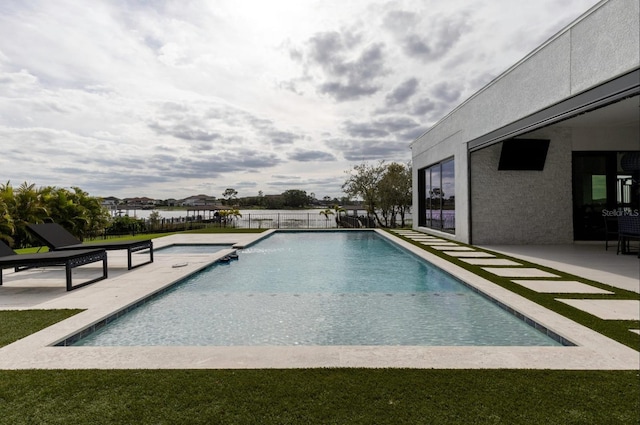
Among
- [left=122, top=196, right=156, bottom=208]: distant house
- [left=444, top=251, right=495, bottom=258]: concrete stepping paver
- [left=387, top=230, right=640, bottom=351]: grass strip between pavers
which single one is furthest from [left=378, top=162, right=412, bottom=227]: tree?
[left=122, top=196, right=156, bottom=208]: distant house

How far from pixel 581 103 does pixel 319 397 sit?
6178 mm

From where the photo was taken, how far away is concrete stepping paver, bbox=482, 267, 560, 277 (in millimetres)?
5996

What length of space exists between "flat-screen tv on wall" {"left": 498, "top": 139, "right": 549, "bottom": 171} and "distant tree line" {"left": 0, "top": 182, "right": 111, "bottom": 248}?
13358 mm

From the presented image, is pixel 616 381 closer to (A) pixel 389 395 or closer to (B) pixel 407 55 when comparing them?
(A) pixel 389 395

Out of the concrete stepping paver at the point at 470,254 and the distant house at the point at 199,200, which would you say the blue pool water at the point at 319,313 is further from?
the distant house at the point at 199,200

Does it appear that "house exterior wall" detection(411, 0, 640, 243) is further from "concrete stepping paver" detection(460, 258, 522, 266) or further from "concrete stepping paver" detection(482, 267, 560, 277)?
"concrete stepping paver" detection(482, 267, 560, 277)

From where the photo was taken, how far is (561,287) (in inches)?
199

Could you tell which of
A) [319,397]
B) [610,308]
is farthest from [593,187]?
[319,397]

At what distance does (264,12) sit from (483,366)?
6.75 m

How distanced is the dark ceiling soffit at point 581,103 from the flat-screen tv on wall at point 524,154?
5.81 feet

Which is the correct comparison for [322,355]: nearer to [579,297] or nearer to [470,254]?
[579,297]

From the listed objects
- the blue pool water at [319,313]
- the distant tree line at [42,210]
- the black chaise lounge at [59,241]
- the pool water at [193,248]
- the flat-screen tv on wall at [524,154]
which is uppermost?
the flat-screen tv on wall at [524,154]

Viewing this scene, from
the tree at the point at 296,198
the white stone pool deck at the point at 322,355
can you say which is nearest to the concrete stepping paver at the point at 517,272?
the white stone pool deck at the point at 322,355

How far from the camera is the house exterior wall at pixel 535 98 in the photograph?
Result: 15.5 ft
